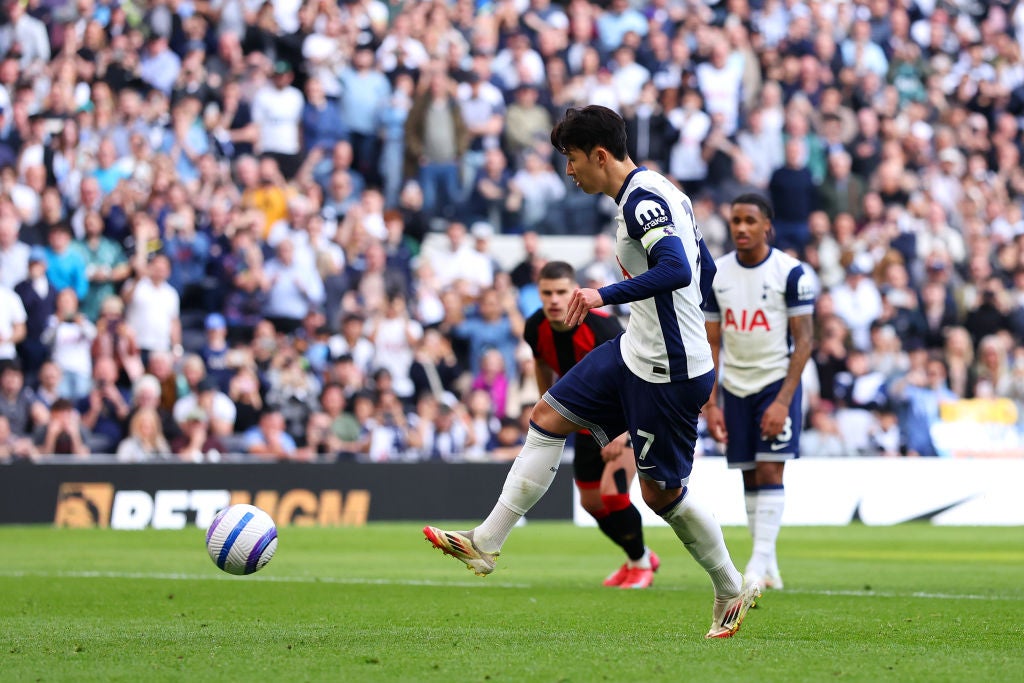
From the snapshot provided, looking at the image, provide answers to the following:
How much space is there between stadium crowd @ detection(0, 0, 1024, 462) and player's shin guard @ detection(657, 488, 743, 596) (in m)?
10.8

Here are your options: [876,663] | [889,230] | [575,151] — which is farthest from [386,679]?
[889,230]

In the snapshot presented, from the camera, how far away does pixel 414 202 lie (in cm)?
2120

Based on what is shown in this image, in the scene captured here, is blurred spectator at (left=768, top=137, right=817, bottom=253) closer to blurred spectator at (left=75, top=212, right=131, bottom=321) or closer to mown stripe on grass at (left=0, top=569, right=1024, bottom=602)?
blurred spectator at (left=75, top=212, right=131, bottom=321)

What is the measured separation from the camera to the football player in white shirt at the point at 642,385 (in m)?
7.03

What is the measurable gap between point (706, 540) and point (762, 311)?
315cm

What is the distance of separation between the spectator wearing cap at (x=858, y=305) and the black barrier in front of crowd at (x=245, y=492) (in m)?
5.04

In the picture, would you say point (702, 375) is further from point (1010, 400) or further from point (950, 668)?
point (1010, 400)

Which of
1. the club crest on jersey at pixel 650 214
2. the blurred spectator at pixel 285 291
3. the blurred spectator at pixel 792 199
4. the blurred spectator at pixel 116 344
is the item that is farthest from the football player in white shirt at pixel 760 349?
the blurred spectator at pixel 792 199

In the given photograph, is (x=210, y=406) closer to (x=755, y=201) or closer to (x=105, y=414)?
(x=105, y=414)

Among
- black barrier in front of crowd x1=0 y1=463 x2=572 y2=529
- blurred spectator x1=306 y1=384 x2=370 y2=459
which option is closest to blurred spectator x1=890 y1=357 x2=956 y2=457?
black barrier in front of crowd x1=0 y1=463 x2=572 y2=529

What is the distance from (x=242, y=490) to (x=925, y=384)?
28.3 feet

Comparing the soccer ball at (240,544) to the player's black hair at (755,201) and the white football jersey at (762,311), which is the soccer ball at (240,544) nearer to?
the white football jersey at (762,311)

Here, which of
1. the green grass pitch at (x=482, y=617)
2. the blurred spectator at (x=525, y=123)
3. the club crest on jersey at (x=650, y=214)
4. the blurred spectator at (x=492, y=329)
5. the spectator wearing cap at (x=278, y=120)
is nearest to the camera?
the green grass pitch at (x=482, y=617)

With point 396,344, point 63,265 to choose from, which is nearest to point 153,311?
point 63,265
